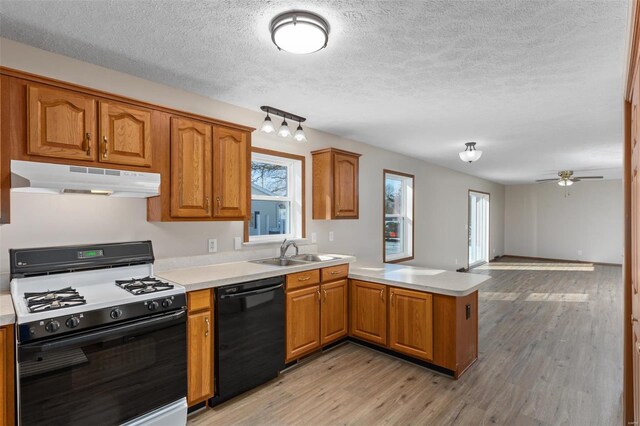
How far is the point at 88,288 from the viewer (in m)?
2.18

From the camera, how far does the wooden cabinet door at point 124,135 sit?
218cm

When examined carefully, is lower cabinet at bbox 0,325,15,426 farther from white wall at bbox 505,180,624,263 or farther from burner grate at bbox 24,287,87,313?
white wall at bbox 505,180,624,263

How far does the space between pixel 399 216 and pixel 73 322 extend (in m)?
4.94

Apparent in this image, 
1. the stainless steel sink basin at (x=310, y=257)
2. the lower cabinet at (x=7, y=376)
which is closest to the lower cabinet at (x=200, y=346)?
the lower cabinet at (x=7, y=376)

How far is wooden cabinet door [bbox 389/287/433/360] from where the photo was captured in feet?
9.68

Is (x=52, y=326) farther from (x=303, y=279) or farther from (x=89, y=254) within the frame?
(x=303, y=279)

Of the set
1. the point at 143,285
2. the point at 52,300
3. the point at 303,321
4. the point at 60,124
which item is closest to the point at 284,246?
the point at 303,321

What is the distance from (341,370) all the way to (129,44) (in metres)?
2.99

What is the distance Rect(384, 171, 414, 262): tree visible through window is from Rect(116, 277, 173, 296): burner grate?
3955 millimetres

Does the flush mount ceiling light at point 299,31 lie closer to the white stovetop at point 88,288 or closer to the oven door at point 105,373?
the white stovetop at point 88,288

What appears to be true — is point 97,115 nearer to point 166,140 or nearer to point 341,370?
point 166,140

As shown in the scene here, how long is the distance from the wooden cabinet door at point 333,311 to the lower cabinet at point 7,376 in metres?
2.24

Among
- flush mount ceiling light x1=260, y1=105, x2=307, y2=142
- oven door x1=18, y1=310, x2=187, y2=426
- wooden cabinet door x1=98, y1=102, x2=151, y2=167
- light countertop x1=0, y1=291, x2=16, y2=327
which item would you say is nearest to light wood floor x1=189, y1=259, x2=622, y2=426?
oven door x1=18, y1=310, x2=187, y2=426

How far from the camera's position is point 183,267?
9.27 ft
